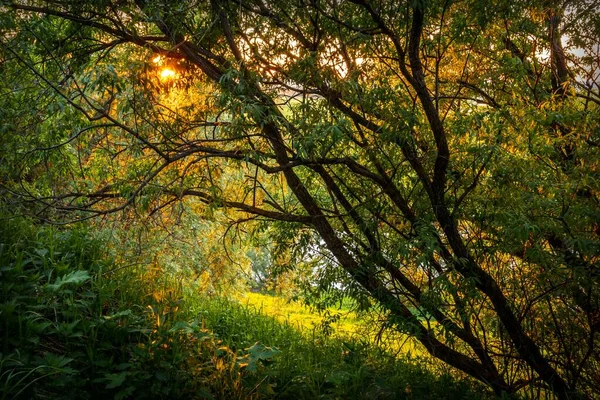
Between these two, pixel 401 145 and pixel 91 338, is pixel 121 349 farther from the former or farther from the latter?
pixel 401 145

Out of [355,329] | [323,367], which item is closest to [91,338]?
[323,367]

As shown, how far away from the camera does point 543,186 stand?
396cm

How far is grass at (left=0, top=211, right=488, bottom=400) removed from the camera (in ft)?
9.38

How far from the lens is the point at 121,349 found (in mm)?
3244

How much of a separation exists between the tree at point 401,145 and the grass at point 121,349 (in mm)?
447

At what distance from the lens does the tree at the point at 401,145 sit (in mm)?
3783

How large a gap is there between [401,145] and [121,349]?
8.55 ft

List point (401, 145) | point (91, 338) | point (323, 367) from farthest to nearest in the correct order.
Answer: point (323, 367), point (401, 145), point (91, 338)

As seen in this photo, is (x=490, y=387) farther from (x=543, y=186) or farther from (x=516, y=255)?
(x=543, y=186)

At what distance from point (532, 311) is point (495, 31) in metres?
2.96

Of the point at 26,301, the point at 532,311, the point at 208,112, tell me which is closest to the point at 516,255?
the point at 532,311

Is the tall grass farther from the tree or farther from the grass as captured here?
the tree

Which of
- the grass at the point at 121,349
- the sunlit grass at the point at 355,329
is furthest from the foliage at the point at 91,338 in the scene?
the sunlit grass at the point at 355,329

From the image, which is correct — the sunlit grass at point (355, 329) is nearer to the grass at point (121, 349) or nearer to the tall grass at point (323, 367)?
the tall grass at point (323, 367)
